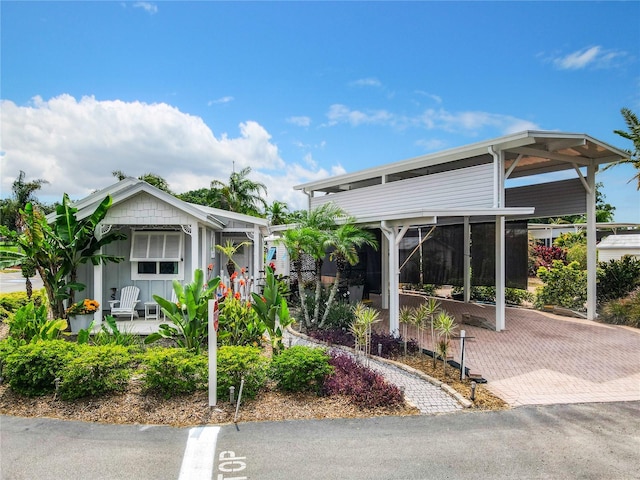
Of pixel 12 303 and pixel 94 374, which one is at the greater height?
pixel 12 303

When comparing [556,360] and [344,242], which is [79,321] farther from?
[556,360]

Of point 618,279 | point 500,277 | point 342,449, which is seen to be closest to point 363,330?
point 342,449

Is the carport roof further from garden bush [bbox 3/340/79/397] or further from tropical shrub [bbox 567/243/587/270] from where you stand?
garden bush [bbox 3/340/79/397]

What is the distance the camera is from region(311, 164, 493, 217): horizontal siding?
33.3 ft

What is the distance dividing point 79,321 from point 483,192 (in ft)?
33.4

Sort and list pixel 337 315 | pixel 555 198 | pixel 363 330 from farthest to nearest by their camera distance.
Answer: pixel 555 198, pixel 337 315, pixel 363 330

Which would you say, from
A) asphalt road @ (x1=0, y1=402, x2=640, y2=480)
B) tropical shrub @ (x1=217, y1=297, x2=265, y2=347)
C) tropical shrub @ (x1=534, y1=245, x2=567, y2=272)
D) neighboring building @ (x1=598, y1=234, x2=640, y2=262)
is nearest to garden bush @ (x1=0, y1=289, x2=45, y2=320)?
tropical shrub @ (x1=217, y1=297, x2=265, y2=347)

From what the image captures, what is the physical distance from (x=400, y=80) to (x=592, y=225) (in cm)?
837

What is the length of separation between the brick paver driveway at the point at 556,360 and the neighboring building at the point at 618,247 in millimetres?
9313

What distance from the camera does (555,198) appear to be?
43.0ft

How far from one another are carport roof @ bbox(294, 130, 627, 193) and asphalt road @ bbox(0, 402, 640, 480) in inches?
254

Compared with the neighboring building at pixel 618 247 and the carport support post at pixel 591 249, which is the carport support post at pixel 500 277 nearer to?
the carport support post at pixel 591 249

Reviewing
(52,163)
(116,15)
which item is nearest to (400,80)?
(116,15)

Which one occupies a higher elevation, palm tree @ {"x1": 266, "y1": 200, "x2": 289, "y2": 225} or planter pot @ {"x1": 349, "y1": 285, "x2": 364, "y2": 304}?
palm tree @ {"x1": 266, "y1": 200, "x2": 289, "y2": 225}
